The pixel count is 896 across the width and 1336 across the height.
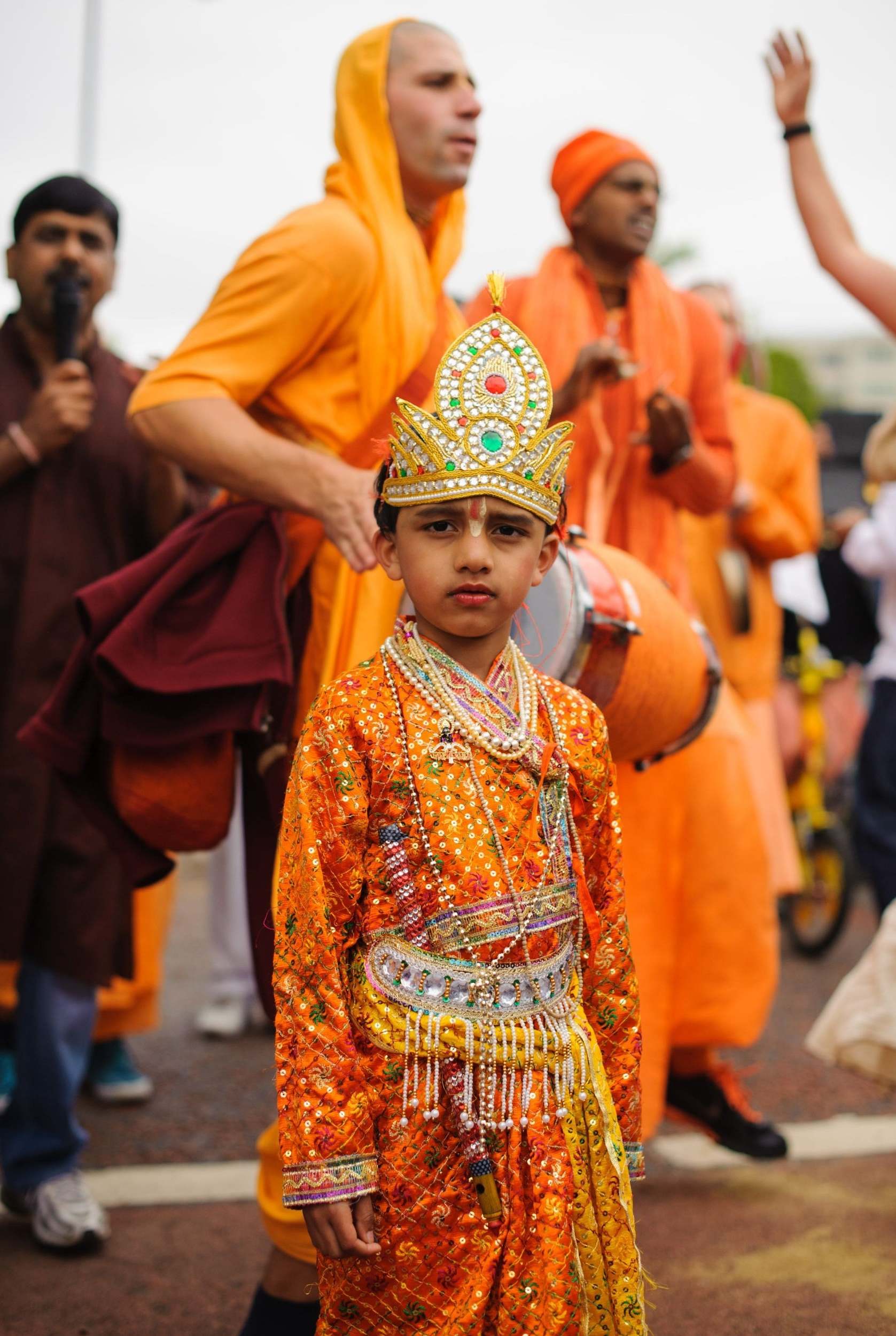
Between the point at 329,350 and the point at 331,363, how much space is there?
3 centimetres

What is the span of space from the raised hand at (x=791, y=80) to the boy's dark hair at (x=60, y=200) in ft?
6.10

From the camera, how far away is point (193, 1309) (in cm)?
319

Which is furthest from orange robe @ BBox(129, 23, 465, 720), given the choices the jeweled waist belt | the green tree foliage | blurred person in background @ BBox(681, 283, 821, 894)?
the green tree foliage

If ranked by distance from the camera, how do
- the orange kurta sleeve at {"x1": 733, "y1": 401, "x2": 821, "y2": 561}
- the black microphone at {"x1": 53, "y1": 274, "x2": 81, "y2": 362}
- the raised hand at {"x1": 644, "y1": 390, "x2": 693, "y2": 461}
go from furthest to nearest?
the orange kurta sleeve at {"x1": 733, "y1": 401, "x2": 821, "y2": 561} < the black microphone at {"x1": 53, "y1": 274, "x2": 81, "y2": 362} < the raised hand at {"x1": 644, "y1": 390, "x2": 693, "y2": 461}

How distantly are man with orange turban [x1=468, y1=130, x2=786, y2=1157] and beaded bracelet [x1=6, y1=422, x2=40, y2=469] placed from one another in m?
1.22

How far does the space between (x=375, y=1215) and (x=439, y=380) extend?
1.18m

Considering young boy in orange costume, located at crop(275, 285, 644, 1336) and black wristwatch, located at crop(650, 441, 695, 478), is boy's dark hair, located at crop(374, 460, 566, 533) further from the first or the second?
black wristwatch, located at crop(650, 441, 695, 478)

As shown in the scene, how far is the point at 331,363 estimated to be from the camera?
117 inches

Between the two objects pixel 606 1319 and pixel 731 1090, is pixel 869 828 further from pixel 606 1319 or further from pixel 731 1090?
pixel 606 1319

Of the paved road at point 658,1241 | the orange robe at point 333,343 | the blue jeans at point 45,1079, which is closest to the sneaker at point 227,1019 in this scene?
the paved road at point 658,1241

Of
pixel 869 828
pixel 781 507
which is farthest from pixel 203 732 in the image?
pixel 781 507

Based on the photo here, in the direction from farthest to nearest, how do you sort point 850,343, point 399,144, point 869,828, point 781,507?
point 850,343 → point 781,507 → point 869,828 → point 399,144

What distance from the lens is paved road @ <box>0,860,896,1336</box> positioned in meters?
3.12

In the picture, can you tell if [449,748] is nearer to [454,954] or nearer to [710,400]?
[454,954]
